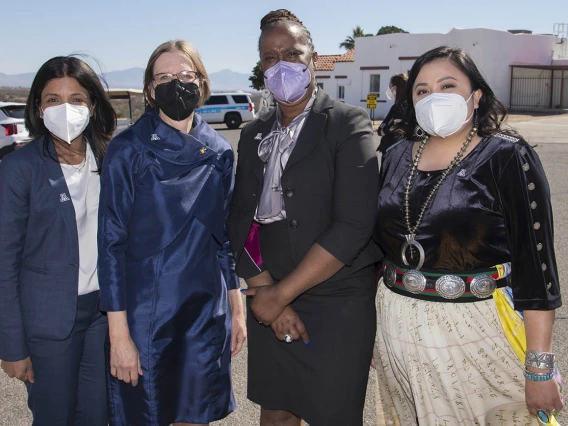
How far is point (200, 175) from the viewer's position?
259cm

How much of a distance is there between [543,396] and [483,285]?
1.53 feet

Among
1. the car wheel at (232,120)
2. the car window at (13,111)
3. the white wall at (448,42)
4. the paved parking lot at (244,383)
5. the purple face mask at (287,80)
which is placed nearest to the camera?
the purple face mask at (287,80)

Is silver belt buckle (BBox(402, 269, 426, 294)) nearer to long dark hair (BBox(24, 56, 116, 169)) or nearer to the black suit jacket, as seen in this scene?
the black suit jacket

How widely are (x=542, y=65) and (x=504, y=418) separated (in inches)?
1613

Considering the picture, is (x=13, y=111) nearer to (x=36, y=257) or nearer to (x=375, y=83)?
(x=36, y=257)

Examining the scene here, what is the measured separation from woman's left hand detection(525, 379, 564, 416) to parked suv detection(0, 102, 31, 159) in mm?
14197

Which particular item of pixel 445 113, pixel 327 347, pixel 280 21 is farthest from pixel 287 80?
pixel 327 347

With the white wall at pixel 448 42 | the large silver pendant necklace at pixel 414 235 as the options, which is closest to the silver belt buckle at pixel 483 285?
the large silver pendant necklace at pixel 414 235

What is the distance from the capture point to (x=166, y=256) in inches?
99.5

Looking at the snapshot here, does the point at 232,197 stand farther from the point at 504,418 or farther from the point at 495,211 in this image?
the point at 504,418

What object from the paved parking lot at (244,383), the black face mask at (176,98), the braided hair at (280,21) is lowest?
the paved parking lot at (244,383)

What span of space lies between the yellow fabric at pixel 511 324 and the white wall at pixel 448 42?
35.4 m

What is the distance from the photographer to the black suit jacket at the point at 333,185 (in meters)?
2.46

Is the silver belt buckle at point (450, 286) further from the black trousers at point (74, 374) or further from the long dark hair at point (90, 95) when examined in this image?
the long dark hair at point (90, 95)
